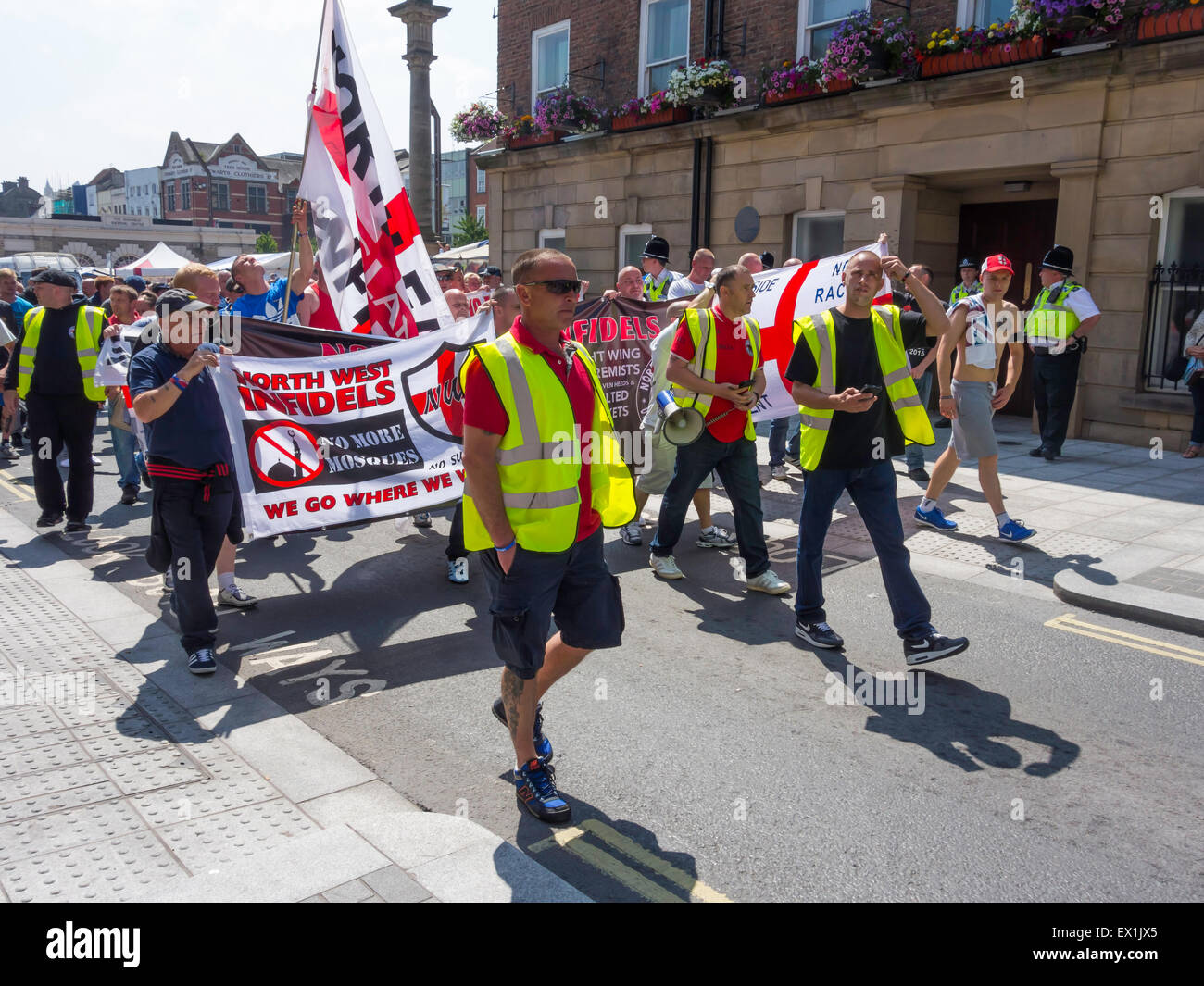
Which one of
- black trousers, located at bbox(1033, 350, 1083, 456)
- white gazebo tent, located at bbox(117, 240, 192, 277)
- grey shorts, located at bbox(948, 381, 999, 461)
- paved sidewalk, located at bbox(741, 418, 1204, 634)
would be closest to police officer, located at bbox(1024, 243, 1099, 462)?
black trousers, located at bbox(1033, 350, 1083, 456)

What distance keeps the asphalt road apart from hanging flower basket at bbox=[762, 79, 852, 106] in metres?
9.17

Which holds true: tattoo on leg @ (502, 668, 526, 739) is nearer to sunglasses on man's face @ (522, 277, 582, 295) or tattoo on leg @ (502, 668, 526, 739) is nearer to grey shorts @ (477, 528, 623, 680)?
grey shorts @ (477, 528, 623, 680)

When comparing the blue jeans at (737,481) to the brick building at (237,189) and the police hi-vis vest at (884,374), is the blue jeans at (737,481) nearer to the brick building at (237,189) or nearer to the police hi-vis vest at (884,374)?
the police hi-vis vest at (884,374)

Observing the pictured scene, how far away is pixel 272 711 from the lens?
471 centimetres

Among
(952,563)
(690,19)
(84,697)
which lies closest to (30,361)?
(84,697)

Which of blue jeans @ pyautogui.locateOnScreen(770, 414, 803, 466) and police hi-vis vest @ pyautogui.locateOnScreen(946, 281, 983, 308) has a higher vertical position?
police hi-vis vest @ pyautogui.locateOnScreen(946, 281, 983, 308)

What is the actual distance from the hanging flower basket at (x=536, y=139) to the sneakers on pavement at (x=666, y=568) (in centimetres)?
1389

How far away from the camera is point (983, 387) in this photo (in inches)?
304

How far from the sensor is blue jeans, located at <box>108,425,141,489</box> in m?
9.34

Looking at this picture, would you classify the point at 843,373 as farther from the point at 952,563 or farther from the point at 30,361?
the point at 30,361

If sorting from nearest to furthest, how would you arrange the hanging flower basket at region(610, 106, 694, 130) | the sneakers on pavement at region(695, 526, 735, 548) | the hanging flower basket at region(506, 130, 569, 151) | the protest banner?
the protest banner < the sneakers on pavement at region(695, 526, 735, 548) < the hanging flower basket at region(610, 106, 694, 130) < the hanging flower basket at region(506, 130, 569, 151)

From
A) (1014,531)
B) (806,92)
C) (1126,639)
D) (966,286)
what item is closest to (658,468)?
(1014,531)

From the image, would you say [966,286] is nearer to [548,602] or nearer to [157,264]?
[548,602]

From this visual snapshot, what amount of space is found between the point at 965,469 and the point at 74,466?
8417 mm
